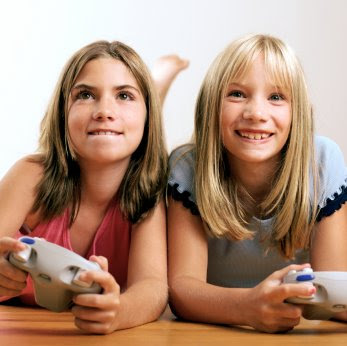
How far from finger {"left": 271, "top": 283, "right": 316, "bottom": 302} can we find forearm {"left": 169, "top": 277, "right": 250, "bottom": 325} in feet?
0.26

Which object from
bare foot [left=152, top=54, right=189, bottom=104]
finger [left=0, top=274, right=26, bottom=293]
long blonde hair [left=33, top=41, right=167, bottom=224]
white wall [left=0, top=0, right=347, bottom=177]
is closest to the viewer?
finger [left=0, top=274, right=26, bottom=293]

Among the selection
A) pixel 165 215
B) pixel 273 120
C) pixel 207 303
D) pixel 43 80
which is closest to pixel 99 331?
pixel 207 303

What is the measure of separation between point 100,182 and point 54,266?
1.40ft

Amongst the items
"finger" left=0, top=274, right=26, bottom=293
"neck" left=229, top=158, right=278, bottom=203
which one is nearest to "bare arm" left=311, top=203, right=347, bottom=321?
"neck" left=229, top=158, right=278, bottom=203

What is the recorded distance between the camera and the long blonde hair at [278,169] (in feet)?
4.15

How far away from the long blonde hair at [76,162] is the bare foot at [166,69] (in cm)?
91

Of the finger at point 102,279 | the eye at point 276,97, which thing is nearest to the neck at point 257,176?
the eye at point 276,97

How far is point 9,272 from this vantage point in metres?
1.02

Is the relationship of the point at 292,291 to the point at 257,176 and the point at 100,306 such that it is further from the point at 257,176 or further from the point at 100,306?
the point at 257,176

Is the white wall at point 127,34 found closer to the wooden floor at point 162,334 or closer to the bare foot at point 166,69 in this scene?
the bare foot at point 166,69

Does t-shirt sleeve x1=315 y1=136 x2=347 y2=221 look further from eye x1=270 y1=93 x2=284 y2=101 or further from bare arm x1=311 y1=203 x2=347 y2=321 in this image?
eye x1=270 y1=93 x2=284 y2=101

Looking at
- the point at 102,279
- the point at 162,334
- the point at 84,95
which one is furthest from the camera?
the point at 84,95

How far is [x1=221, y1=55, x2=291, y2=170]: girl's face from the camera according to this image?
125 centimetres

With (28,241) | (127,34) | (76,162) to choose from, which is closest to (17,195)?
(76,162)
